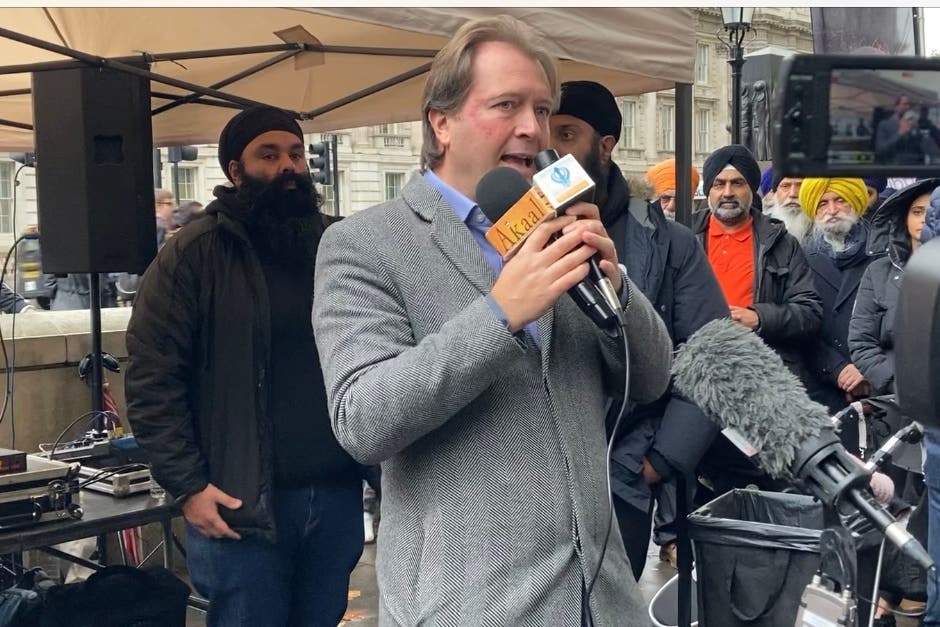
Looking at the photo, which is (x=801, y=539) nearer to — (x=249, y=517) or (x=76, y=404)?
(x=249, y=517)

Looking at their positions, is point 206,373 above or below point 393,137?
below

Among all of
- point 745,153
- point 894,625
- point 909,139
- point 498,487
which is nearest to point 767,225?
point 745,153

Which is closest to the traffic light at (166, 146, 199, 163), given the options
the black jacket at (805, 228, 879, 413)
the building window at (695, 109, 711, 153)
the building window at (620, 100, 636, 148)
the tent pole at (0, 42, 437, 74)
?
the tent pole at (0, 42, 437, 74)

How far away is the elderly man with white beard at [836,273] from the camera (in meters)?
5.01

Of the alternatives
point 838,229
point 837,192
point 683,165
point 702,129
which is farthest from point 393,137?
point 683,165

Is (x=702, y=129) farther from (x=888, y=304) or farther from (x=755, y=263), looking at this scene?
(x=888, y=304)

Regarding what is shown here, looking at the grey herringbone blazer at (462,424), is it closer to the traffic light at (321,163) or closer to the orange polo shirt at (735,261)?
the orange polo shirt at (735,261)

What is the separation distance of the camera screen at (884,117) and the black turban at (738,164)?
4137 mm

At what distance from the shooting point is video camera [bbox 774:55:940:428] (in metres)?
1.17

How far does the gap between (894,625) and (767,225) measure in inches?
72.3

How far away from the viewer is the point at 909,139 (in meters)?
1.22

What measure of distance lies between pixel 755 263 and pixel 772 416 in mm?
3127

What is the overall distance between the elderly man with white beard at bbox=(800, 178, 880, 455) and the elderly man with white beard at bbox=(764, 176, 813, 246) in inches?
3.3

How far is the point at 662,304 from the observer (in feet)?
10.8
